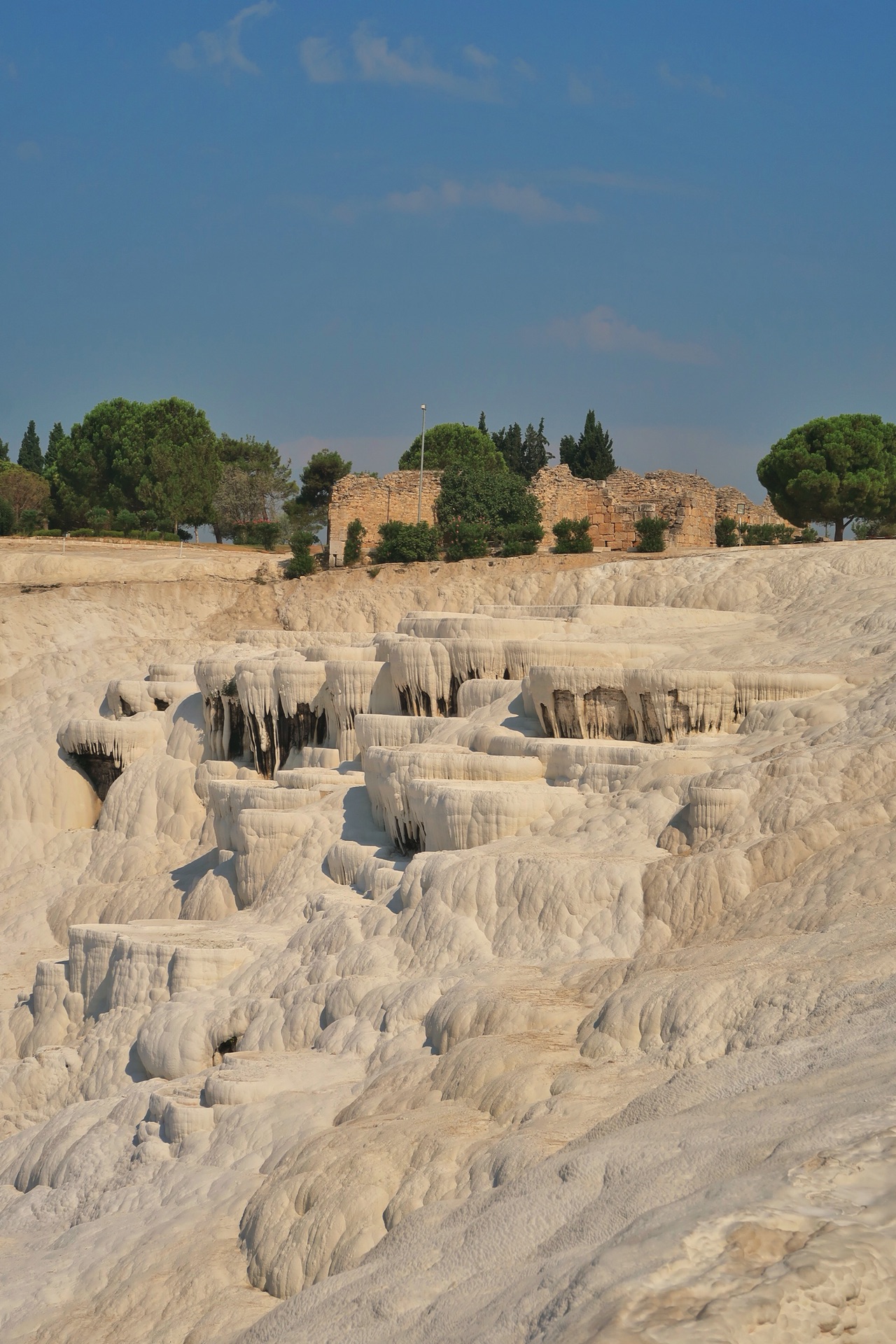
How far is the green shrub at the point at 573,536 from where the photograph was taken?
29453mm

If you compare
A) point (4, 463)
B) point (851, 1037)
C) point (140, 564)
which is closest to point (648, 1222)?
point (851, 1037)

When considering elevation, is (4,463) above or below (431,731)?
above

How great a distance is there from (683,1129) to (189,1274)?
3096 mm

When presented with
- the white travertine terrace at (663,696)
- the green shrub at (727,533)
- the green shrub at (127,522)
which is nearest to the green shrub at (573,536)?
the green shrub at (727,533)

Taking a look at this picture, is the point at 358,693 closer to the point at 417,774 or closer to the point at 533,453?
the point at 417,774

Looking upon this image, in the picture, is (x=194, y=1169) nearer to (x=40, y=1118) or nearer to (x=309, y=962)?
(x=309, y=962)

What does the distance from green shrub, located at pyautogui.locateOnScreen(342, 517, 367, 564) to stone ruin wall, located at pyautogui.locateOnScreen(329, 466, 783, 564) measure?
158 millimetres

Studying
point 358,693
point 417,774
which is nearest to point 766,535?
point 358,693

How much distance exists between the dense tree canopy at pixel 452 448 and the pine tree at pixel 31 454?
2471 centimetres

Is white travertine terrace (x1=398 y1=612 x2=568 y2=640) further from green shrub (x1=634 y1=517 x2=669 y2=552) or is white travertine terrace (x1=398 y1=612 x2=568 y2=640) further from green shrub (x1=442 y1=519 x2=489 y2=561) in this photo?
green shrub (x1=634 y1=517 x2=669 y2=552)

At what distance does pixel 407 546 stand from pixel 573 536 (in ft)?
12.9

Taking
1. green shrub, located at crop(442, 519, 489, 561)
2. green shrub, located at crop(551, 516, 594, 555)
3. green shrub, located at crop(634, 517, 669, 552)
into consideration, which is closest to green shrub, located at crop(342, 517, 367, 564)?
green shrub, located at crop(442, 519, 489, 561)

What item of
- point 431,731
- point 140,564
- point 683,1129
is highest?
point 140,564

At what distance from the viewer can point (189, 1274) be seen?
805cm
